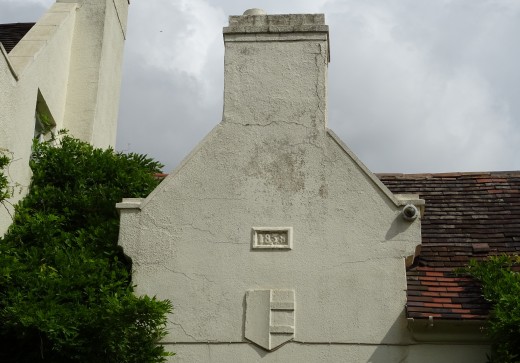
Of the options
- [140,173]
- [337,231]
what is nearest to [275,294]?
[337,231]

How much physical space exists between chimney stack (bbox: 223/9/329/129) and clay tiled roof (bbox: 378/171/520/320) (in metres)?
2.36

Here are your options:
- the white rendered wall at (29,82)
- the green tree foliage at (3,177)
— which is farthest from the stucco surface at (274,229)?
the white rendered wall at (29,82)

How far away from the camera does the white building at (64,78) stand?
13102 millimetres

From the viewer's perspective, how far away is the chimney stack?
13133 millimetres

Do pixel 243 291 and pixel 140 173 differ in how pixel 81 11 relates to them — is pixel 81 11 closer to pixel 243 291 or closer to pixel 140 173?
pixel 140 173

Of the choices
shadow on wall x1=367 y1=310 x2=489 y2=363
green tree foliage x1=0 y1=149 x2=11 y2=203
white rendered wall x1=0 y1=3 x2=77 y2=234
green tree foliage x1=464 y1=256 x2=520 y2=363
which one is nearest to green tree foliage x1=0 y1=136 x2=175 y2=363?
white rendered wall x1=0 y1=3 x2=77 y2=234

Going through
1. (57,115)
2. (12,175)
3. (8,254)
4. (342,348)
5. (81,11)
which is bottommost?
(342,348)

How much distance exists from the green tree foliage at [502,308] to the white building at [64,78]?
6406mm

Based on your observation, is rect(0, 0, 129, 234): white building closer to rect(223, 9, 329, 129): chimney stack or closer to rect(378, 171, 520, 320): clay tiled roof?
rect(223, 9, 329, 129): chimney stack

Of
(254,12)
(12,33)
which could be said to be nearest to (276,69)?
(254,12)

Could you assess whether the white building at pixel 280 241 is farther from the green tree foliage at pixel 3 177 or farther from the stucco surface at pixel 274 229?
the green tree foliage at pixel 3 177

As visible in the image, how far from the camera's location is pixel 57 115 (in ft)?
50.6

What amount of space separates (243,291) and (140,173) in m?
2.90

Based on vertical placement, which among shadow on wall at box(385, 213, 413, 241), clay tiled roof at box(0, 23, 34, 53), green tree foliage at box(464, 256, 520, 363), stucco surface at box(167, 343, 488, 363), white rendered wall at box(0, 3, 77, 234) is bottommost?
stucco surface at box(167, 343, 488, 363)
